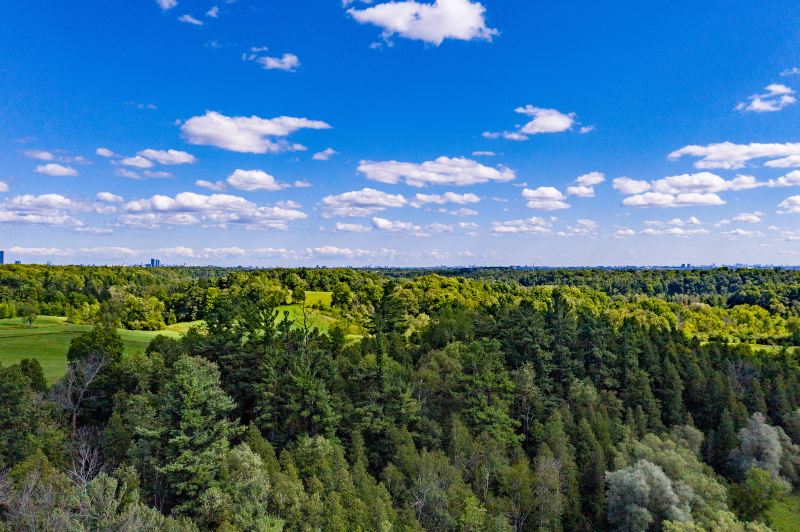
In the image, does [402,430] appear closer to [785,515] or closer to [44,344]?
[785,515]

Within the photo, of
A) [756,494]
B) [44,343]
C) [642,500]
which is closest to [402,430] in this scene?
[642,500]

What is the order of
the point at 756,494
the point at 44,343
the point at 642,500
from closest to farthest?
the point at 642,500 → the point at 756,494 → the point at 44,343

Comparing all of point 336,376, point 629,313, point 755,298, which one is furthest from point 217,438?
point 755,298

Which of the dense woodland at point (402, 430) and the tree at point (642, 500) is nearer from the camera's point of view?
the dense woodland at point (402, 430)

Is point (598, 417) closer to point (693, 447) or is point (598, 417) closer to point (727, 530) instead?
point (693, 447)

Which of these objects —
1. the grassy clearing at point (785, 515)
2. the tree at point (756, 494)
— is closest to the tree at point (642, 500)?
the tree at point (756, 494)

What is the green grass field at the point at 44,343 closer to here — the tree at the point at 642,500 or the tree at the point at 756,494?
the tree at the point at 642,500

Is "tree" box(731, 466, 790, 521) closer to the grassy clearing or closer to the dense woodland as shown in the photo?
the dense woodland
